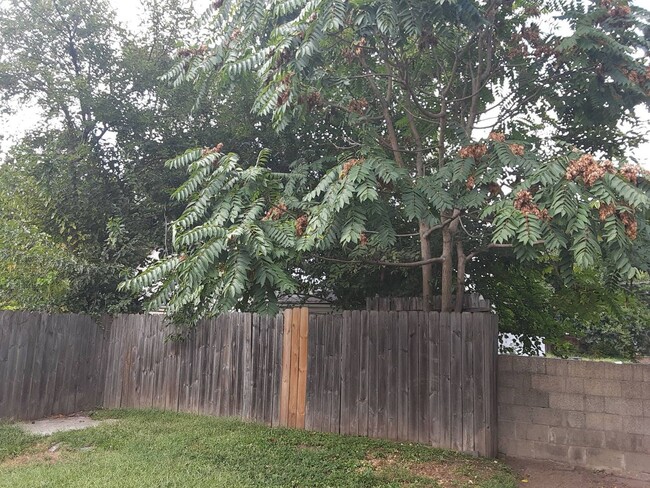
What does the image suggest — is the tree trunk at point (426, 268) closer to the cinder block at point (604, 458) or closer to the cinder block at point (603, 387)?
the cinder block at point (603, 387)

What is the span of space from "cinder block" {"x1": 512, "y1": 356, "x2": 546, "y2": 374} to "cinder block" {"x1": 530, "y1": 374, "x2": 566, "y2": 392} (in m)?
0.07

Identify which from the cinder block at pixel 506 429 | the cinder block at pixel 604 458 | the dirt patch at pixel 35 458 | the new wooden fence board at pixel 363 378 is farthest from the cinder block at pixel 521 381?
the dirt patch at pixel 35 458

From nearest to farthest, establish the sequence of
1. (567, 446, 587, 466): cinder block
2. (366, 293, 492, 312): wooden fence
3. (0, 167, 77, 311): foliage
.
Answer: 1. (567, 446, 587, 466): cinder block
2. (366, 293, 492, 312): wooden fence
3. (0, 167, 77, 311): foliage

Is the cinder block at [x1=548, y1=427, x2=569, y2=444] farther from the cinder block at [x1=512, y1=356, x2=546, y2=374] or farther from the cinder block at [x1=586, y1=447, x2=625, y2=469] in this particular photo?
the cinder block at [x1=512, y1=356, x2=546, y2=374]

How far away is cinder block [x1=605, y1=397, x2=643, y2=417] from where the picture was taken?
219 inches

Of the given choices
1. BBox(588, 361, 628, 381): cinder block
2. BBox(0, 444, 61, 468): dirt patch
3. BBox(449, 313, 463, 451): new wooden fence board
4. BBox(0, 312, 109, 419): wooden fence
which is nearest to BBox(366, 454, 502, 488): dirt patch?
BBox(449, 313, 463, 451): new wooden fence board

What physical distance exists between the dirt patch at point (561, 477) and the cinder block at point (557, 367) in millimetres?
1023

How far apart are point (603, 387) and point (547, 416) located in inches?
28.2

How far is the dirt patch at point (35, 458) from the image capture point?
6035mm

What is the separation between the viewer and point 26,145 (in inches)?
484

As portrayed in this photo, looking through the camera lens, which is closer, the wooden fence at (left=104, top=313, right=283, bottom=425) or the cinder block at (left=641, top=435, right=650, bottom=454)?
the cinder block at (left=641, top=435, right=650, bottom=454)

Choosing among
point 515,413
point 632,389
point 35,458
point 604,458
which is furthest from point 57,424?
point 632,389

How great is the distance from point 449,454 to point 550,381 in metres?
1.48

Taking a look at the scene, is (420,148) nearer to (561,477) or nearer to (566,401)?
(566,401)
